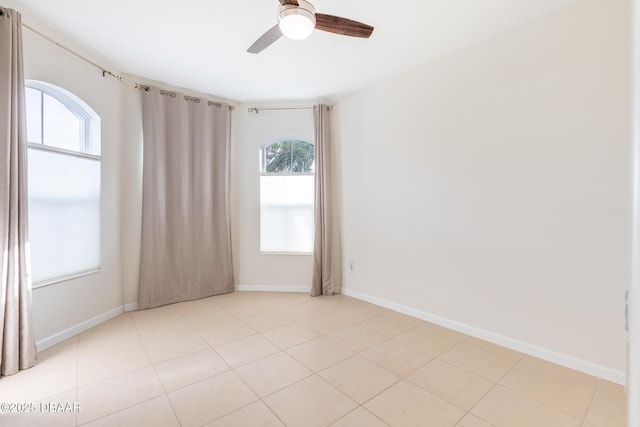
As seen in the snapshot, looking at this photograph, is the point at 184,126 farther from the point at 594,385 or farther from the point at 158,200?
the point at 594,385

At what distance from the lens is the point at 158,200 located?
12.0 ft

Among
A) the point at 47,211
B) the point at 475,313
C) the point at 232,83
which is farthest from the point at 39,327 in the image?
the point at 475,313

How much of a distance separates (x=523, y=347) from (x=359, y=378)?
1489mm

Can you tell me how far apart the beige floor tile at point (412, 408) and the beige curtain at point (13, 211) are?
262cm

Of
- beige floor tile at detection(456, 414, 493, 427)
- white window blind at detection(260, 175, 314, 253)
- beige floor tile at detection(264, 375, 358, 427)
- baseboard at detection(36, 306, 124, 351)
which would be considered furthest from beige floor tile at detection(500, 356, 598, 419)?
baseboard at detection(36, 306, 124, 351)

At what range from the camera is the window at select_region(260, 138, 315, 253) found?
14.3 feet

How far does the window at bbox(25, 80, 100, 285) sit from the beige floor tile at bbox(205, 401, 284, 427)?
218cm

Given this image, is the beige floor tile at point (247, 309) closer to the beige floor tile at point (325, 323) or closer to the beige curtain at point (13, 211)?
the beige floor tile at point (325, 323)

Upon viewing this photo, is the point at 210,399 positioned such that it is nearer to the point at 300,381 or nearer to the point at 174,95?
the point at 300,381

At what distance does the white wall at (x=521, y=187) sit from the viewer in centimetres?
217

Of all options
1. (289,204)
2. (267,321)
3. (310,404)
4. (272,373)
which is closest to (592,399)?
(310,404)

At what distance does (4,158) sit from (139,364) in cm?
183

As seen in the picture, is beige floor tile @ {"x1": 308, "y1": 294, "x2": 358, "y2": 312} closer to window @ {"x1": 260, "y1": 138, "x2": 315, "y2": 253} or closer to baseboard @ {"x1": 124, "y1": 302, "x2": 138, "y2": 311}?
window @ {"x1": 260, "y1": 138, "x2": 315, "y2": 253}

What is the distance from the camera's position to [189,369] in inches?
91.4
